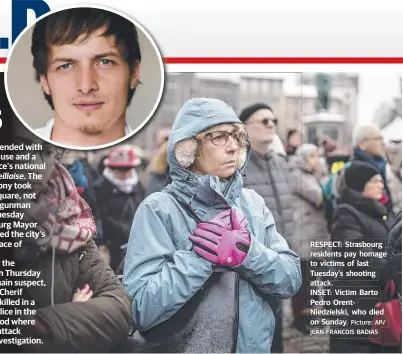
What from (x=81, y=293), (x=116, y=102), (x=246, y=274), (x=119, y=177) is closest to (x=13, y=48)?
(x=116, y=102)

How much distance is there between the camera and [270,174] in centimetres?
339

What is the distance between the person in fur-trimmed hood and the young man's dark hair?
476mm

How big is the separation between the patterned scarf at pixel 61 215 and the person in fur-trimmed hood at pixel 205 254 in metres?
0.26

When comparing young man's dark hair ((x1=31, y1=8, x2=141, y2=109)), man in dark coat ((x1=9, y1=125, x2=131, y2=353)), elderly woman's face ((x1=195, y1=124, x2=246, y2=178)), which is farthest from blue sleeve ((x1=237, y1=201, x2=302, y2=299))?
young man's dark hair ((x1=31, y1=8, x2=141, y2=109))

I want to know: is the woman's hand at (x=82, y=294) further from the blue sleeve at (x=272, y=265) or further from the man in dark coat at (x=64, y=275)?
the blue sleeve at (x=272, y=265)

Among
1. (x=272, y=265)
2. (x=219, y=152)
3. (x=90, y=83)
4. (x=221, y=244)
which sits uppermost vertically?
(x=90, y=83)

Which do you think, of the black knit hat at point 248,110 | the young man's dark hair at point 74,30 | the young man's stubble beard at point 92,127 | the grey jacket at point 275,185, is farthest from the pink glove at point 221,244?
the young man's dark hair at point 74,30

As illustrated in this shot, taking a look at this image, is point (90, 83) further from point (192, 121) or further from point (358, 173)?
point (358, 173)

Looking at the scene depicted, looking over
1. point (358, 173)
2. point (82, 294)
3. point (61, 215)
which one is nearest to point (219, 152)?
point (358, 173)

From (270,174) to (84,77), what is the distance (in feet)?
3.57

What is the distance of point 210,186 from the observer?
3.25 m

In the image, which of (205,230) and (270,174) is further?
(270,174)

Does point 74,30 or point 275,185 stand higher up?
point 74,30

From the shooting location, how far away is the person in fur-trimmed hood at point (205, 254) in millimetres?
3219
